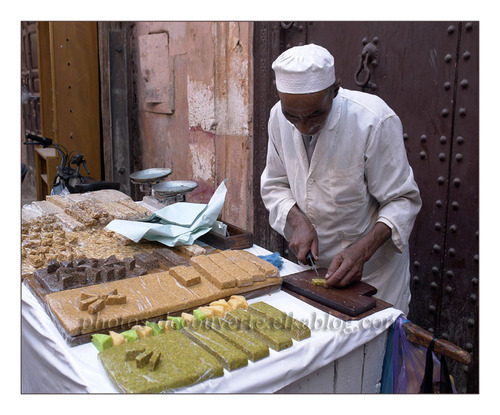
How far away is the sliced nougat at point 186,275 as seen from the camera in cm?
195

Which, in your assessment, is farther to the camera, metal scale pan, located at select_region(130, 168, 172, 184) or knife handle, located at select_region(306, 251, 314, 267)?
metal scale pan, located at select_region(130, 168, 172, 184)

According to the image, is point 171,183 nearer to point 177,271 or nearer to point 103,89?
point 177,271

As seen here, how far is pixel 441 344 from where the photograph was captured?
1.64 m

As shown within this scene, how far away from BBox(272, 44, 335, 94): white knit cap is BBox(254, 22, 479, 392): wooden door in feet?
3.80

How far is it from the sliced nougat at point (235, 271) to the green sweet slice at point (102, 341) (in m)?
0.58

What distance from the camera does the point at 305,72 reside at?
204cm

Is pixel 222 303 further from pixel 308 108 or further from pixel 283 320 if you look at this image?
pixel 308 108

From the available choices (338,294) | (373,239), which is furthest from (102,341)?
(373,239)

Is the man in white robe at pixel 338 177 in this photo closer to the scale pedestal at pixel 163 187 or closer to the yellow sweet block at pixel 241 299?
the yellow sweet block at pixel 241 299

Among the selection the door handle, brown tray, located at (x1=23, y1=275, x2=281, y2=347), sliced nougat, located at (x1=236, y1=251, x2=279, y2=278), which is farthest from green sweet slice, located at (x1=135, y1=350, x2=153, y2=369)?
the door handle

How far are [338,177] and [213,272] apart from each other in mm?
835

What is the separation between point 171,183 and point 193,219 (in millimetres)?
831

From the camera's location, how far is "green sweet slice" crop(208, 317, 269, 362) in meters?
1.53

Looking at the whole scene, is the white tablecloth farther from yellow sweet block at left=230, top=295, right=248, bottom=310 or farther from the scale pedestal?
the scale pedestal
